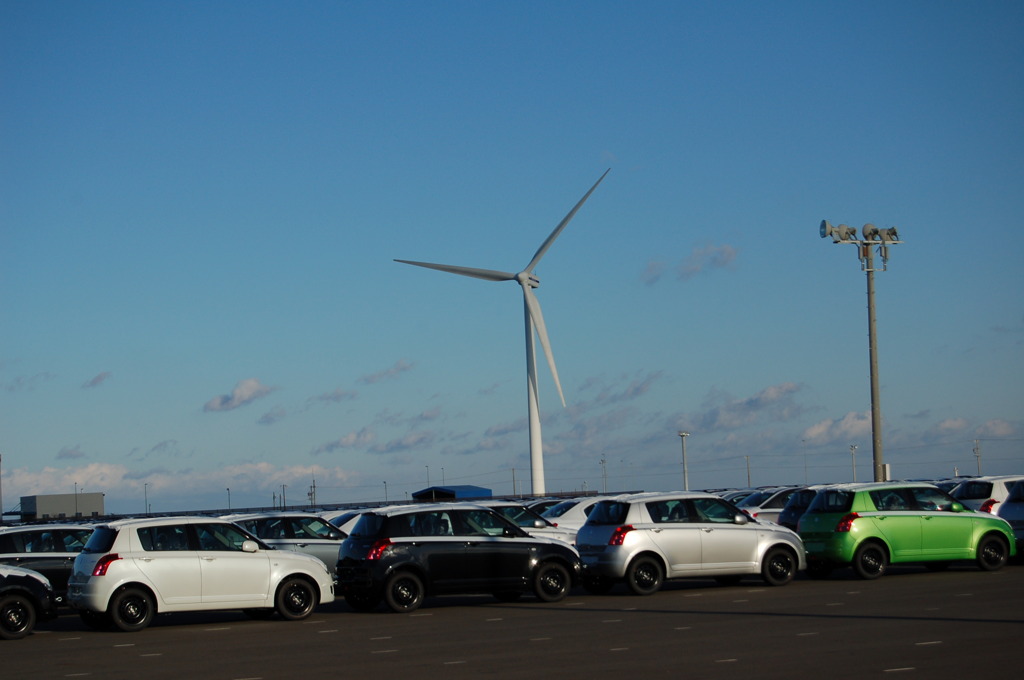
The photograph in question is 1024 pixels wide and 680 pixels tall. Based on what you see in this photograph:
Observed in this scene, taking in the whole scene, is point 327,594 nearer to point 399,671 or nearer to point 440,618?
point 440,618

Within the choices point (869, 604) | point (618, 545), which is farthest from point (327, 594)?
point (869, 604)

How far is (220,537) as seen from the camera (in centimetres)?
1792

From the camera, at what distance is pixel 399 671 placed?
477 inches

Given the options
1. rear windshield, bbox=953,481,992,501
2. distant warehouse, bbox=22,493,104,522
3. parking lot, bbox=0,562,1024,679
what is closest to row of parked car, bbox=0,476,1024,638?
rear windshield, bbox=953,481,992,501

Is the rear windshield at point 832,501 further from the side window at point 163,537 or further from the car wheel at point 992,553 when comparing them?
the side window at point 163,537

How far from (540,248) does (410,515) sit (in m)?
35.7

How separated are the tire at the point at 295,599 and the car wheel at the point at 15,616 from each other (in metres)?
3.28

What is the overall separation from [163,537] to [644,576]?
7.43 m

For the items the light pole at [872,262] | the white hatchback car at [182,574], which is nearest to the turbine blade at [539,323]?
the light pole at [872,262]

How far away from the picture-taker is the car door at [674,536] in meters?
19.9

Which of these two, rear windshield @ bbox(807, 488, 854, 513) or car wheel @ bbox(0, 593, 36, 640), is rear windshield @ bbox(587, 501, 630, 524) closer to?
rear windshield @ bbox(807, 488, 854, 513)

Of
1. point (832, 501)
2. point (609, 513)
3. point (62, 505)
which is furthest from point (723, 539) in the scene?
point (62, 505)

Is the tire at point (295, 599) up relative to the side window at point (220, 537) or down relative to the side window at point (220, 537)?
down

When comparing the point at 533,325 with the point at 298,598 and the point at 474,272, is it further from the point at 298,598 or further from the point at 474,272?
the point at 298,598
